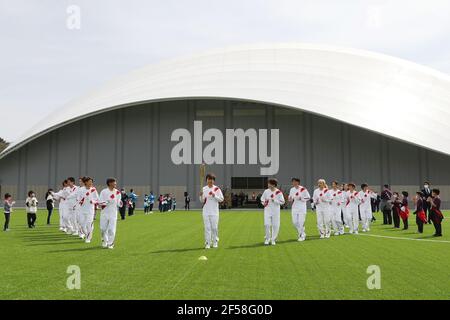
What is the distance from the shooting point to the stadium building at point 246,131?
40.0 meters

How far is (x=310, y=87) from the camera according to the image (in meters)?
41.0

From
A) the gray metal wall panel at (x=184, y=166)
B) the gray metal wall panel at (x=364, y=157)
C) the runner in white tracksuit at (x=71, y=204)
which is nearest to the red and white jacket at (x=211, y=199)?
the runner in white tracksuit at (x=71, y=204)

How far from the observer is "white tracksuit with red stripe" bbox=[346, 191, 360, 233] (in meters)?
16.6

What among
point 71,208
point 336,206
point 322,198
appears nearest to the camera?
point 322,198

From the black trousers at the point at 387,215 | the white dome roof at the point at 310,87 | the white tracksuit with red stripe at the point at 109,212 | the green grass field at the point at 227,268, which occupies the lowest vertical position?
the green grass field at the point at 227,268

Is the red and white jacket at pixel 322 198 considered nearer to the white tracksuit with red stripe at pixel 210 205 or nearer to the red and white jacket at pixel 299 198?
the red and white jacket at pixel 299 198

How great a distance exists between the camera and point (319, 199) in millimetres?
14938

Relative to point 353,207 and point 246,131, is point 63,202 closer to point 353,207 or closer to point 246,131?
point 353,207

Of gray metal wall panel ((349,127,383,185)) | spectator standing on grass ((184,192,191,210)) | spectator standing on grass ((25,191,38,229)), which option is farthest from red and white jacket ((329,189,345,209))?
gray metal wall panel ((349,127,383,185))

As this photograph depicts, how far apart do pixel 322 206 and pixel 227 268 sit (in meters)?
6.86

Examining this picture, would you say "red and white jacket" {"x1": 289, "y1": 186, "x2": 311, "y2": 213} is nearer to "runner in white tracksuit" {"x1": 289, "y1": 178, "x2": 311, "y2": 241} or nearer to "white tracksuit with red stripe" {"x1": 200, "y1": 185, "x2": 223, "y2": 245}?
"runner in white tracksuit" {"x1": 289, "y1": 178, "x2": 311, "y2": 241}

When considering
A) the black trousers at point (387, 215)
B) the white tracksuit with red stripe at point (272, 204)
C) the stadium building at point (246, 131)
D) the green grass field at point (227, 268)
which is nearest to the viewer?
the green grass field at point (227, 268)

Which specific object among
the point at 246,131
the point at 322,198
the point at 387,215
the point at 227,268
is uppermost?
the point at 246,131

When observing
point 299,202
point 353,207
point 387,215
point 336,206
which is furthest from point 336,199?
point 387,215
